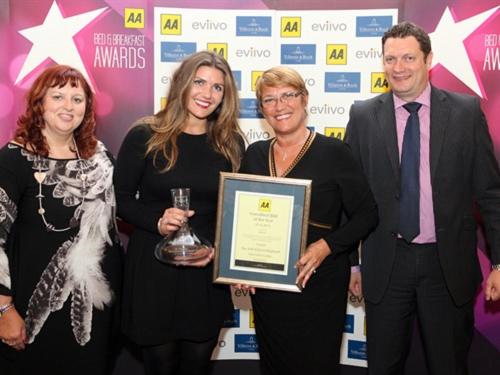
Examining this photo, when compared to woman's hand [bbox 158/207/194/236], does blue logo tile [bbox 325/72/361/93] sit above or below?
above

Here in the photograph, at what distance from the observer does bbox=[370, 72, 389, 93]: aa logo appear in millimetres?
3613

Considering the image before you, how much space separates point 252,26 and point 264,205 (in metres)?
1.83

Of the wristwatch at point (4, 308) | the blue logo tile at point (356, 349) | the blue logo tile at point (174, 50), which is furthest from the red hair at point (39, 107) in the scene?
the blue logo tile at point (356, 349)

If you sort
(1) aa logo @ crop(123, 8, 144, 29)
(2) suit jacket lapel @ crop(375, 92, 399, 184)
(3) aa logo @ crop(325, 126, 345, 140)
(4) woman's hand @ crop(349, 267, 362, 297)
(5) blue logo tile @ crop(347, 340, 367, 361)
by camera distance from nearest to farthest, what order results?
(2) suit jacket lapel @ crop(375, 92, 399, 184), (4) woman's hand @ crop(349, 267, 362, 297), (1) aa logo @ crop(123, 8, 144, 29), (3) aa logo @ crop(325, 126, 345, 140), (5) blue logo tile @ crop(347, 340, 367, 361)

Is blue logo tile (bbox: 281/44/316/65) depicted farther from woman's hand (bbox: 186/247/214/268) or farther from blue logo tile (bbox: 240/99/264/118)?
woman's hand (bbox: 186/247/214/268)

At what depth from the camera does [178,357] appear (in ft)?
8.58

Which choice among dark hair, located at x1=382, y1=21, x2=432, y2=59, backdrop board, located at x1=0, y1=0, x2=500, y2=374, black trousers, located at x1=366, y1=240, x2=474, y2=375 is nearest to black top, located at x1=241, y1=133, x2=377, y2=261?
black trousers, located at x1=366, y1=240, x2=474, y2=375

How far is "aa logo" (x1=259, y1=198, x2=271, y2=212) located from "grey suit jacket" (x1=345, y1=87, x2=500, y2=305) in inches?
26.5

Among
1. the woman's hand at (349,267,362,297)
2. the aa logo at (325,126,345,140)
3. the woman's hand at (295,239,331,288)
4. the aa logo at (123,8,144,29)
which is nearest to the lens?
the woman's hand at (295,239,331,288)

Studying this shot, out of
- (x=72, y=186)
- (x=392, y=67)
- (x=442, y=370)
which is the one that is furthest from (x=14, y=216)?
(x=442, y=370)

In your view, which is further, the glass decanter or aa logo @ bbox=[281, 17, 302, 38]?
aa logo @ bbox=[281, 17, 302, 38]

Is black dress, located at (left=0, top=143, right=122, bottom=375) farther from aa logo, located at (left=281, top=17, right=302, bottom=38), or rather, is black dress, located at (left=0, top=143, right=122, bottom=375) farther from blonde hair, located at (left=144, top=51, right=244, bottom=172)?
aa logo, located at (left=281, top=17, right=302, bottom=38)

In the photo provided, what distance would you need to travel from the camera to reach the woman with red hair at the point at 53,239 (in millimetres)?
2297

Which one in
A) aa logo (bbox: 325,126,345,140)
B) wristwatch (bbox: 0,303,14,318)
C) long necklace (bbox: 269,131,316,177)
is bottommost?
wristwatch (bbox: 0,303,14,318)
